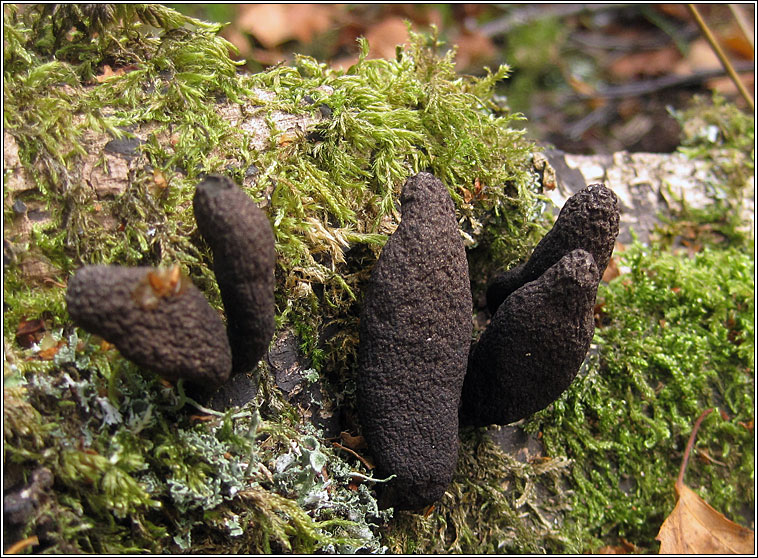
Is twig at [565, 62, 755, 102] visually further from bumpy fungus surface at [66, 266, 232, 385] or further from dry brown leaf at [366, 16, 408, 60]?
bumpy fungus surface at [66, 266, 232, 385]

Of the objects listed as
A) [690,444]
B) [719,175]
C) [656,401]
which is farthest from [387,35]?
[690,444]

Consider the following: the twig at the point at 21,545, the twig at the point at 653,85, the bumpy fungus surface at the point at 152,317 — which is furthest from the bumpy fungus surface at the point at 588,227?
the twig at the point at 653,85

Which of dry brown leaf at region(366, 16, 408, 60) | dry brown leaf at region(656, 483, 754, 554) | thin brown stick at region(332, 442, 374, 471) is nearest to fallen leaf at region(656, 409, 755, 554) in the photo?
dry brown leaf at region(656, 483, 754, 554)

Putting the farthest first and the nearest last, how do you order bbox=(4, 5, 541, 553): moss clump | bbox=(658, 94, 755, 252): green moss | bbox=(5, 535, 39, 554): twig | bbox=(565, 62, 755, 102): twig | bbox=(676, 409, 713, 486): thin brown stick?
bbox=(565, 62, 755, 102): twig, bbox=(658, 94, 755, 252): green moss, bbox=(676, 409, 713, 486): thin brown stick, bbox=(4, 5, 541, 553): moss clump, bbox=(5, 535, 39, 554): twig

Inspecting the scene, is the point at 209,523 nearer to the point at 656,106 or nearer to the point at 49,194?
the point at 49,194

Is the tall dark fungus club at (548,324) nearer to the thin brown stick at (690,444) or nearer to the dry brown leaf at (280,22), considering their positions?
the thin brown stick at (690,444)

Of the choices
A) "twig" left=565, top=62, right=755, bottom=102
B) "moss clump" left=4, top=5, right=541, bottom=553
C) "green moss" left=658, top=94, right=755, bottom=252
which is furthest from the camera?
"twig" left=565, top=62, right=755, bottom=102

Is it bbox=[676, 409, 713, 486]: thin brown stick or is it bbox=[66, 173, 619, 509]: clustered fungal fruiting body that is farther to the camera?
bbox=[676, 409, 713, 486]: thin brown stick
